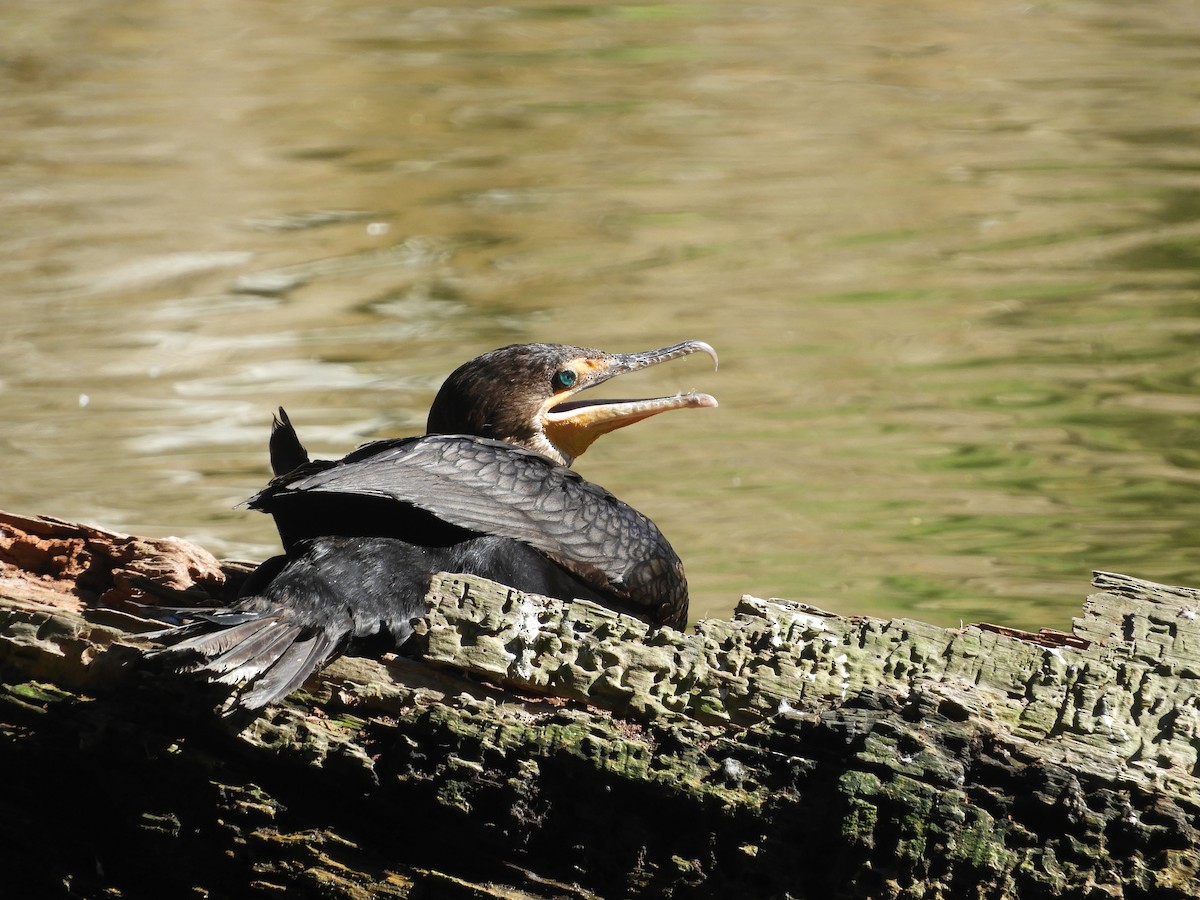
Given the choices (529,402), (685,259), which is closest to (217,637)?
(529,402)

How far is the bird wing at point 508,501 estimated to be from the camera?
3084 millimetres

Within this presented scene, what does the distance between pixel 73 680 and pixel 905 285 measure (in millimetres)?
6144

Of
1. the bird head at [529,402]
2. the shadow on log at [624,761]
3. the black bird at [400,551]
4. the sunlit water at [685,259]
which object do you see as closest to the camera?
the shadow on log at [624,761]

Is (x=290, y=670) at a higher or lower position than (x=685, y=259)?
higher

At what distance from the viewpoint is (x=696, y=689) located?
260 cm

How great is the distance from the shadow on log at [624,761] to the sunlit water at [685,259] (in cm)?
266

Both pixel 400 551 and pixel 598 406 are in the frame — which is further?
pixel 598 406

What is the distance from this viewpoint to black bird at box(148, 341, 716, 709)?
8.86 ft

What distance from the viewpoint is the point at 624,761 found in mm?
2490

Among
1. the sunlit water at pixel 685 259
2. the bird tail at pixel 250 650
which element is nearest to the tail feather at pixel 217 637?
the bird tail at pixel 250 650

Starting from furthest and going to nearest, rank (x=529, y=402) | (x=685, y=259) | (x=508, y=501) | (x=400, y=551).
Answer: (x=685, y=259), (x=529, y=402), (x=508, y=501), (x=400, y=551)

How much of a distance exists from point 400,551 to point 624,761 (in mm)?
793

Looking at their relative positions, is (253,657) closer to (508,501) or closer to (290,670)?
(290,670)

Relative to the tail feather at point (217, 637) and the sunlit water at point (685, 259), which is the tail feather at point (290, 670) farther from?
the sunlit water at point (685, 259)
